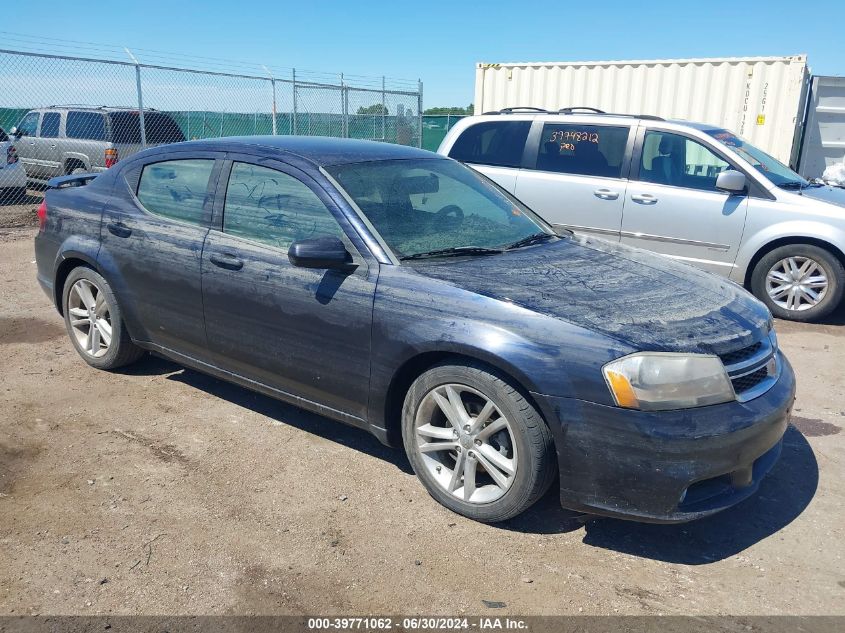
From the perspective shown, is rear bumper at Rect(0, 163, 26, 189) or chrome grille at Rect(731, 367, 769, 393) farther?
rear bumper at Rect(0, 163, 26, 189)

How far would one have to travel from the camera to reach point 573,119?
7.66m

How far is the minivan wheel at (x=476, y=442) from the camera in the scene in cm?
306

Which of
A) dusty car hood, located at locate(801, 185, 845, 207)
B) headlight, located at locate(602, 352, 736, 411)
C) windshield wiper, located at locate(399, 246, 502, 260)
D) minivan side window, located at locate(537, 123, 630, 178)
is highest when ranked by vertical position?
minivan side window, located at locate(537, 123, 630, 178)

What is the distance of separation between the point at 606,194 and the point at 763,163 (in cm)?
154

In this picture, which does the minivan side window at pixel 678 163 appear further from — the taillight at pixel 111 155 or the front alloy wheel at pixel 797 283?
the taillight at pixel 111 155

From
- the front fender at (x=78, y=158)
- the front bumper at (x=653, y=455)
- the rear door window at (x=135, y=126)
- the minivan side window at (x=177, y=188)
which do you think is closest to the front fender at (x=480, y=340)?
the front bumper at (x=653, y=455)

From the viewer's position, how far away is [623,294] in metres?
3.36

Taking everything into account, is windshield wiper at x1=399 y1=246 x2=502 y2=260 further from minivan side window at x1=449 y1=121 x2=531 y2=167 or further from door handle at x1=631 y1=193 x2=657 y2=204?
minivan side window at x1=449 y1=121 x2=531 y2=167

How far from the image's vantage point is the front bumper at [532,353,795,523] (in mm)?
2852

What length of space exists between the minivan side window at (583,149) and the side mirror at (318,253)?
471 cm

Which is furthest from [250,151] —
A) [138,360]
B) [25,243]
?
[25,243]

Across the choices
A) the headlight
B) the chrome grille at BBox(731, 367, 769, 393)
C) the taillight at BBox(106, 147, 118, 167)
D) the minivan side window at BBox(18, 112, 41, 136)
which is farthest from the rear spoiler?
the minivan side window at BBox(18, 112, 41, 136)

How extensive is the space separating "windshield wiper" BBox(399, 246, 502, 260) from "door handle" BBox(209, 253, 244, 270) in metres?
0.98

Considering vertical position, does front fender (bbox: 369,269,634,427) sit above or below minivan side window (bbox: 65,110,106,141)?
below
